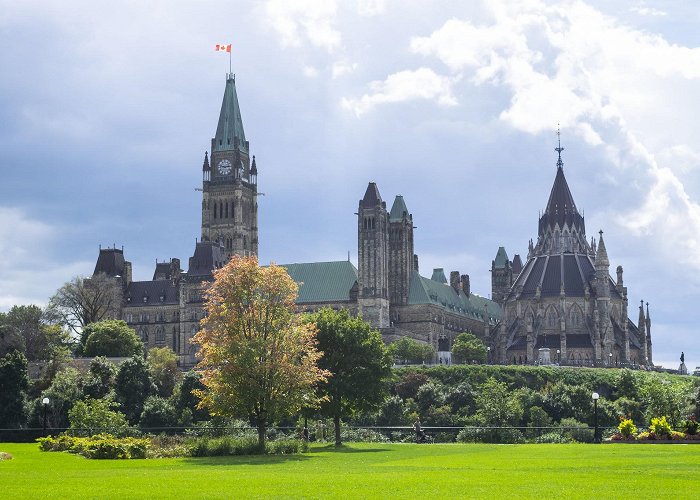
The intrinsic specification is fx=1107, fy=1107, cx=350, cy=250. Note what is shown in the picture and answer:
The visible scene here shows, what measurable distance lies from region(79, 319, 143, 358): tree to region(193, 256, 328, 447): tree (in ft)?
283

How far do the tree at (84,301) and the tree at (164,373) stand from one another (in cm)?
2889

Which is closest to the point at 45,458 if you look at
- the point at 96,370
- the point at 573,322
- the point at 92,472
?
the point at 92,472

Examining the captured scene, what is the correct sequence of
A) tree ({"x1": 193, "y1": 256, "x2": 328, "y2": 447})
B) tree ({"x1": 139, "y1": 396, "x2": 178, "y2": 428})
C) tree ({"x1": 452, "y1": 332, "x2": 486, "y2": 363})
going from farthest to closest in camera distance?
tree ({"x1": 452, "y1": 332, "x2": 486, "y2": 363}) < tree ({"x1": 139, "y1": 396, "x2": 178, "y2": 428}) < tree ({"x1": 193, "y1": 256, "x2": 328, "y2": 447})

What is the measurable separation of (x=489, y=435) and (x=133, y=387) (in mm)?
48970

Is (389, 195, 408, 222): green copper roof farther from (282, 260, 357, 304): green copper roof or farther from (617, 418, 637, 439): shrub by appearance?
(617, 418, 637, 439): shrub

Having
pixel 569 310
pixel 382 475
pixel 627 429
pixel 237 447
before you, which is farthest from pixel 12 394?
pixel 569 310

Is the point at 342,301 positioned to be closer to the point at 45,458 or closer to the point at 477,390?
the point at 477,390

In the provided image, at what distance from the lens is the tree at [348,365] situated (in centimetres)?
6806

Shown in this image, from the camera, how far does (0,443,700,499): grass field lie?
96.2 ft

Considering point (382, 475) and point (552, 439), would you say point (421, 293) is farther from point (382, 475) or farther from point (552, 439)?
point (382, 475)

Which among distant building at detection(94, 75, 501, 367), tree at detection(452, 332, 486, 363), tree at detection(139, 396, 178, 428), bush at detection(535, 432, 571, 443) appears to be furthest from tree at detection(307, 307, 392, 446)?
distant building at detection(94, 75, 501, 367)

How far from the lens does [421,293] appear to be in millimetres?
181000

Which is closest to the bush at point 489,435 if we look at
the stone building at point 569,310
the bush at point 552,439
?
the bush at point 552,439

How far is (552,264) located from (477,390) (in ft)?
186
